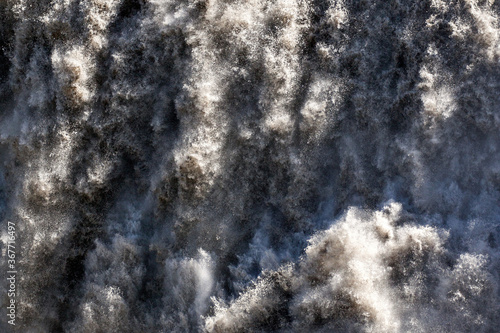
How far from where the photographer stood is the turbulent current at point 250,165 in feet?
4.91

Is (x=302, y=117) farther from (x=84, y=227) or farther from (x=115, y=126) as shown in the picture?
(x=84, y=227)

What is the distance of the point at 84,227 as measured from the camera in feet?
5.75

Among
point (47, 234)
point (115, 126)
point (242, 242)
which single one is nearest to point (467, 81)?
point (242, 242)

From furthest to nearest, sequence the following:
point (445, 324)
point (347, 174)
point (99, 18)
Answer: point (99, 18) → point (347, 174) → point (445, 324)

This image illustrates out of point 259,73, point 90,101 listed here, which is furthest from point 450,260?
point 90,101

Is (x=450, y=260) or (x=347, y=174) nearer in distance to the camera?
(x=450, y=260)

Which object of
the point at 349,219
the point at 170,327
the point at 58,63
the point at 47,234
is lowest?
the point at 170,327

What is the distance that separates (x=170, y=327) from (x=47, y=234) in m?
0.55

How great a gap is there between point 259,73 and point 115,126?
0.52m

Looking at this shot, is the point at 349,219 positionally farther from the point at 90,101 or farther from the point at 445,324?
the point at 90,101

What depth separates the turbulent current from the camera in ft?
4.91

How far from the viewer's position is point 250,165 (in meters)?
1.66

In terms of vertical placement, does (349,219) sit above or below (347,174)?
below

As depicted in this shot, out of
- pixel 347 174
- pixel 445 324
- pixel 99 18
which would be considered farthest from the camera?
pixel 99 18
